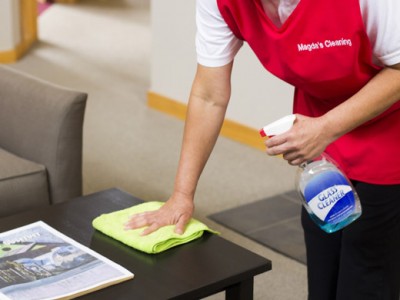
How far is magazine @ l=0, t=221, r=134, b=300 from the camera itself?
66.1 inches

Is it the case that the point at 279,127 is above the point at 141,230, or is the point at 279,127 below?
above

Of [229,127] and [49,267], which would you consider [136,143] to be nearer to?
[229,127]

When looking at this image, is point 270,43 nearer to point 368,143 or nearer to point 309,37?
point 309,37

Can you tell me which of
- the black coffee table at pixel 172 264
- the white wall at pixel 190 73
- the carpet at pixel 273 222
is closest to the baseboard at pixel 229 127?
the white wall at pixel 190 73

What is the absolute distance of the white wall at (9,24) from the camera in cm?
599

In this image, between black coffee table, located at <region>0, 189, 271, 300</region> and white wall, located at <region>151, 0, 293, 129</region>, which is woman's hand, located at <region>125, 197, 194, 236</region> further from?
white wall, located at <region>151, 0, 293, 129</region>

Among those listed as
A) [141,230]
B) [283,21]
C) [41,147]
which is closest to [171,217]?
[141,230]

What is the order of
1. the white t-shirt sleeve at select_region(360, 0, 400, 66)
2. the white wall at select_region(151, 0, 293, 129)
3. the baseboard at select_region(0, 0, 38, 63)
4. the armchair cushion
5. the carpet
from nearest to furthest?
1. the white t-shirt sleeve at select_region(360, 0, 400, 66)
2. the armchair cushion
3. the carpet
4. the white wall at select_region(151, 0, 293, 129)
5. the baseboard at select_region(0, 0, 38, 63)

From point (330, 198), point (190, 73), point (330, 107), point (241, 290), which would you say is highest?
point (330, 107)

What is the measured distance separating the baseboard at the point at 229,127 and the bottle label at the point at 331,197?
260 centimetres

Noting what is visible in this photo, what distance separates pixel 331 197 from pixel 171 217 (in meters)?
0.43

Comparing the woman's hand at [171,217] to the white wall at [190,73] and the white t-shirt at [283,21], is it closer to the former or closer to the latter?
the white t-shirt at [283,21]

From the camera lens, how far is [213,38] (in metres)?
1.80

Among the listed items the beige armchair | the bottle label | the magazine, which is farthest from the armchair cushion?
the bottle label
